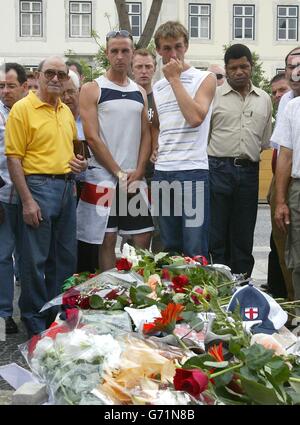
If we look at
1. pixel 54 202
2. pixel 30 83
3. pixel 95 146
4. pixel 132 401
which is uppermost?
pixel 30 83

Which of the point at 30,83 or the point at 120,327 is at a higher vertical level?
the point at 30,83

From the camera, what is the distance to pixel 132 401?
255 cm

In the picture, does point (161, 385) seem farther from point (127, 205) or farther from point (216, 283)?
point (127, 205)

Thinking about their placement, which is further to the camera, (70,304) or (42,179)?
(42,179)

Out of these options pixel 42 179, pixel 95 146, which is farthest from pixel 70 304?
pixel 95 146

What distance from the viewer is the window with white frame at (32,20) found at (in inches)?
1563

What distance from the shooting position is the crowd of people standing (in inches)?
209

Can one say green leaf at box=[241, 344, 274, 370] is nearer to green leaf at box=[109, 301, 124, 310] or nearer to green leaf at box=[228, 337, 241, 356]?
green leaf at box=[228, 337, 241, 356]

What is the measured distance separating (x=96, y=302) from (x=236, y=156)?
8.96 ft

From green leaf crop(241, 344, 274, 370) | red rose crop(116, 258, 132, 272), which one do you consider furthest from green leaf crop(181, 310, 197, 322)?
red rose crop(116, 258, 132, 272)

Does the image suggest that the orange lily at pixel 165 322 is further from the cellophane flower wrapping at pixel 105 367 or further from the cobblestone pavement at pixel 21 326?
the cobblestone pavement at pixel 21 326

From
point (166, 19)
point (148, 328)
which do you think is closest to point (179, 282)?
point (148, 328)

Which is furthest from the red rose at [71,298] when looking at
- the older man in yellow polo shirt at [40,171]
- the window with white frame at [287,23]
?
the window with white frame at [287,23]
